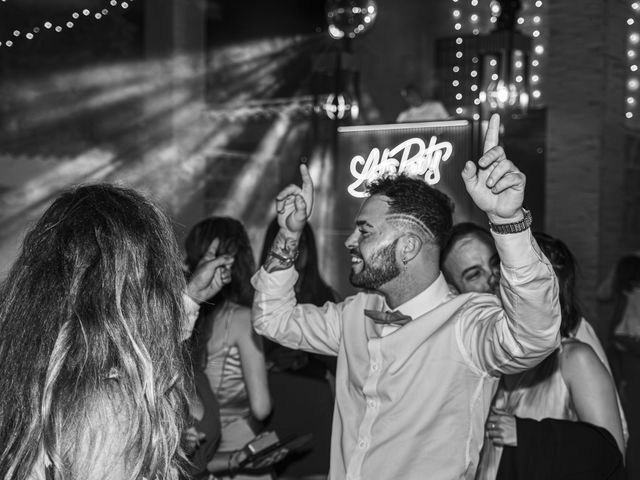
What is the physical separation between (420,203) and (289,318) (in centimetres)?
54

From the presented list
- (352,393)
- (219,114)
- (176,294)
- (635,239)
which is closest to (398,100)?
(219,114)

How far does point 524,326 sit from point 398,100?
838 cm

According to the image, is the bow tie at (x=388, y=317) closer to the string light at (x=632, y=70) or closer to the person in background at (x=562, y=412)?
the person in background at (x=562, y=412)

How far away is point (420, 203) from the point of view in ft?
7.49

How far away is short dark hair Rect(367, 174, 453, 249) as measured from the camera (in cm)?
226

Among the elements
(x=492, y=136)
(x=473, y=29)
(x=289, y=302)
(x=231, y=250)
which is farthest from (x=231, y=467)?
(x=473, y=29)

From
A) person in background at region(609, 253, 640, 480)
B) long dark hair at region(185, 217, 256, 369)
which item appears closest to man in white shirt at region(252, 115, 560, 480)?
long dark hair at region(185, 217, 256, 369)

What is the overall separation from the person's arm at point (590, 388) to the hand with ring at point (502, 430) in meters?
0.25

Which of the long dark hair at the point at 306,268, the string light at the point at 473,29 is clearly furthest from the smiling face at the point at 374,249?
the string light at the point at 473,29

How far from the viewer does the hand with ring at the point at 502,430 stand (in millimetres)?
2146

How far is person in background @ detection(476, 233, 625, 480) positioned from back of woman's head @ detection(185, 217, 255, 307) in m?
1.11

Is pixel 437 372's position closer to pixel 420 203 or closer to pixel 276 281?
pixel 420 203

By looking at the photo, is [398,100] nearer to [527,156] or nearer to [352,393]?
[527,156]

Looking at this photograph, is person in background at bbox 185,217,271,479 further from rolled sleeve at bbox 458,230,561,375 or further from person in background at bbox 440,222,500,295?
rolled sleeve at bbox 458,230,561,375
